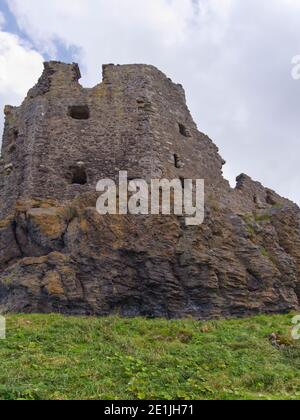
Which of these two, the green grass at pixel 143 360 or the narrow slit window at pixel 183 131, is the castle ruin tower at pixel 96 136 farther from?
the green grass at pixel 143 360

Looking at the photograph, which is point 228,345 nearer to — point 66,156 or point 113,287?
point 113,287

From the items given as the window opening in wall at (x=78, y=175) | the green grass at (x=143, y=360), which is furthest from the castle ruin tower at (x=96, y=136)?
the green grass at (x=143, y=360)

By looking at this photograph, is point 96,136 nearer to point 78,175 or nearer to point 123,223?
point 78,175

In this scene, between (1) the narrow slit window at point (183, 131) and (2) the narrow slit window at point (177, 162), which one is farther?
(1) the narrow slit window at point (183, 131)

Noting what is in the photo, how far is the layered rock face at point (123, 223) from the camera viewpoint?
14.9 metres

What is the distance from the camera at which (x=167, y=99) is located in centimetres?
2170

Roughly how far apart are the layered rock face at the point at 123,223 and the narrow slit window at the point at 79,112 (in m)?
0.05

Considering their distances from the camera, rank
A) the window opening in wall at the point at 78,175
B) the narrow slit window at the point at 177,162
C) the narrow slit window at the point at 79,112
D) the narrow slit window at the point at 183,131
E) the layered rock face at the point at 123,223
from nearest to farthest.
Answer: the layered rock face at the point at 123,223
the window opening in wall at the point at 78,175
the narrow slit window at the point at 177,162
the narrow slit window at the point at 79,112
the narrow slit window at the point at 183,131

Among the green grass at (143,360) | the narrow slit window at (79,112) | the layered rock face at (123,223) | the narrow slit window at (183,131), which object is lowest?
the green grass at (143,360)

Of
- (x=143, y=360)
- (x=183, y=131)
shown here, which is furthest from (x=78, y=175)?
(x=143, y=360)

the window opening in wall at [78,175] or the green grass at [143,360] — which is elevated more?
the window opening in wall at [78,175]

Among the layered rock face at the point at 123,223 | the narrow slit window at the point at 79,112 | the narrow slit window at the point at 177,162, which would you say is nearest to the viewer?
the layered rock face at the point at 123,223

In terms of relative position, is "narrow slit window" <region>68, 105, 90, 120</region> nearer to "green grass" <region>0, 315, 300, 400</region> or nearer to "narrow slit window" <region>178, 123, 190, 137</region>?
"narrow slit window" <region>178, 123, 190, 137</region>

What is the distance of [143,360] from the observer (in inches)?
392
